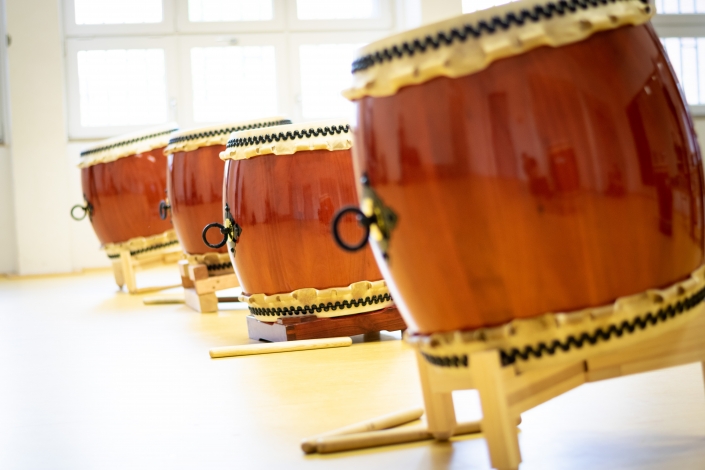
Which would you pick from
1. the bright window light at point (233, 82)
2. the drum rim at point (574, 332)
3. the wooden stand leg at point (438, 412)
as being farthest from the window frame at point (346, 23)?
the drum rim at point (574, 332)

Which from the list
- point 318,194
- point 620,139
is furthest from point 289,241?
point 620,139

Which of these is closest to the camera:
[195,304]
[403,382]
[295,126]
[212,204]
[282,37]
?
[403,382]

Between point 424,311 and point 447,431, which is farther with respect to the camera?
point 447,431

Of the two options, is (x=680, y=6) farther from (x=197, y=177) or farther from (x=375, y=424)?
(x=375, y=424)

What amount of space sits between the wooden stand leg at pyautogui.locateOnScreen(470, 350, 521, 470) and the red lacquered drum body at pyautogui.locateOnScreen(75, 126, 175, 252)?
2908 millimetres

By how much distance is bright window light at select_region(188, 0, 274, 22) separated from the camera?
581 centimetres

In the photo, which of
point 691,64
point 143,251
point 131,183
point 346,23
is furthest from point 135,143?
point 691,64

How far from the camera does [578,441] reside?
3.83 feet

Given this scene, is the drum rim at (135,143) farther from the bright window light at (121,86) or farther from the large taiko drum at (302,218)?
the bright window light at (121,86)

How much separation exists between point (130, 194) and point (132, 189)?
2 cm

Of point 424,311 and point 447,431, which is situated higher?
point 424,311

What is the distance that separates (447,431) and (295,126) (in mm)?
1118

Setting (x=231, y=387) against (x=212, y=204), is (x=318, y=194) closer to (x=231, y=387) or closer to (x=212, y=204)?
(x=231, y=387)

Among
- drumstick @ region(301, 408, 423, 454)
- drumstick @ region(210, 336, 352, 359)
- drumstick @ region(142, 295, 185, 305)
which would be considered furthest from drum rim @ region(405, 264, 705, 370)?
drumstick @ region(142, 295, 185, 305)
